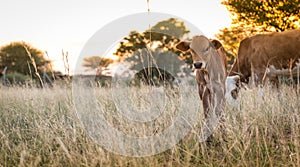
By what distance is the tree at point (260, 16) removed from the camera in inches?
597

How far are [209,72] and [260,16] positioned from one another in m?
12.7

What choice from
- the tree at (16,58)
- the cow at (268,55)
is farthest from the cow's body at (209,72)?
the tree at (16,58)

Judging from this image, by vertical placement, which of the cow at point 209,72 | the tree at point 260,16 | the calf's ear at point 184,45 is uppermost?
the tree at point 260,16

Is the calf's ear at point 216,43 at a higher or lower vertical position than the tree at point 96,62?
higher

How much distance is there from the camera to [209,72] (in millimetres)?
4094

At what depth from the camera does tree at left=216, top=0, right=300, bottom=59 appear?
15.2 m

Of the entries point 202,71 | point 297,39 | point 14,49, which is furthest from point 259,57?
point 14,49

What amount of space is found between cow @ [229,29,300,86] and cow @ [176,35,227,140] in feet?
13.0

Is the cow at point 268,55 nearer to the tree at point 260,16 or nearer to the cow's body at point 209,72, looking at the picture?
the cow's body at point 209,72

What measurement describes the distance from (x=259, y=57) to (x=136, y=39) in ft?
11.5

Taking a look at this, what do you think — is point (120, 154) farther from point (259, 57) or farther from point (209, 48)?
point (259, 57)

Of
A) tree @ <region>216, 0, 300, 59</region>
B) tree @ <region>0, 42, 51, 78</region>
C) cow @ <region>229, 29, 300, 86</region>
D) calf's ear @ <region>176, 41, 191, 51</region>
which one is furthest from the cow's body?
tree @ <region>0, 42, 51, 78</region>

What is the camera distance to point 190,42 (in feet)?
13.7

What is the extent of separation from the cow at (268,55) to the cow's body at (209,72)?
395 cm
